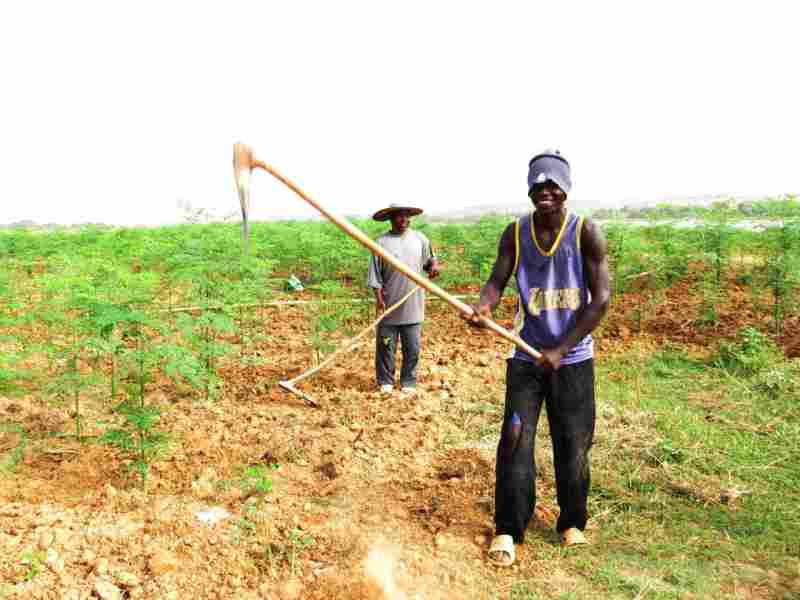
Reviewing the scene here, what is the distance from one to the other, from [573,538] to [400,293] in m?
2.83

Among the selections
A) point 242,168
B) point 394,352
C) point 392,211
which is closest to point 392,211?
point 392,211

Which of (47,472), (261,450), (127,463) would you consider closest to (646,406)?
(261,450)

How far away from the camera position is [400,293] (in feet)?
18.1

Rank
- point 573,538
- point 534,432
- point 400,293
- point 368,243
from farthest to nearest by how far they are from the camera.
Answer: point 400,293
point 573,538
point 534,432
point 368,243

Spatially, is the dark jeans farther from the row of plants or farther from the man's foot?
the row of plants

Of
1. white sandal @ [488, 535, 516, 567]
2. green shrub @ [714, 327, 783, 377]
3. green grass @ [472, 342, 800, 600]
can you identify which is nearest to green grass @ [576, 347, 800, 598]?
green grass @ [472, 342, 800, 600]

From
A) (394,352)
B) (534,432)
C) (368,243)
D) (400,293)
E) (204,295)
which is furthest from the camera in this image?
(204,295)

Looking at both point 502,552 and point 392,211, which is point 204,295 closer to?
point 392,211

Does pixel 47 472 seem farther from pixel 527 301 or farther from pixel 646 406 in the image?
pixel 646 406

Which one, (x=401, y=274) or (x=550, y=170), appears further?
(x=401, y=274)

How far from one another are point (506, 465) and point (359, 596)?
880 millimetres

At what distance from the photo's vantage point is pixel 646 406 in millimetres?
5094

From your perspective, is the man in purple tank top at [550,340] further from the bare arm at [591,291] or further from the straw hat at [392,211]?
the straw hat at [392,211]

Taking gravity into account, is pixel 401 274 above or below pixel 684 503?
above
